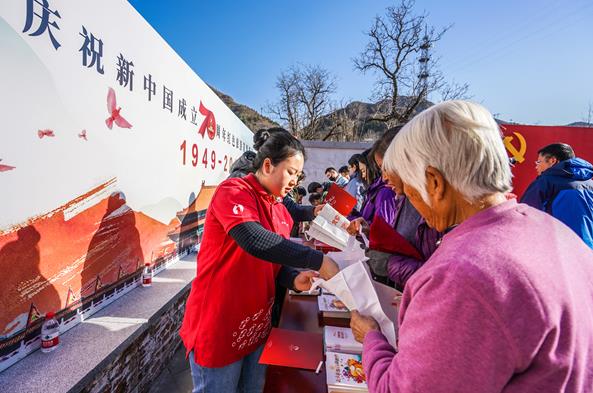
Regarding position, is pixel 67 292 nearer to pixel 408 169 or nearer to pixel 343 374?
pixel 343 374

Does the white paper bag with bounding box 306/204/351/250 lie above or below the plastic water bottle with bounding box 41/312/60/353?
above

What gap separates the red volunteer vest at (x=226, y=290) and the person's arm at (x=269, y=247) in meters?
0.04

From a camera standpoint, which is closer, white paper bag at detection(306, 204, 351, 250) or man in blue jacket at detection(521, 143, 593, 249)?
white paper bag at detection(306, 204, 351, 250)

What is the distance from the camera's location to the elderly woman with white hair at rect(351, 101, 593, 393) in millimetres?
460

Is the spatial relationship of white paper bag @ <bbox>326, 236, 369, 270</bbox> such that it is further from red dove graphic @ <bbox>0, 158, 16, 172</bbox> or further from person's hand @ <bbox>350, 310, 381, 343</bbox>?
A: red dove graphic @ <bbox>0, 158, 16, 172</bbox>

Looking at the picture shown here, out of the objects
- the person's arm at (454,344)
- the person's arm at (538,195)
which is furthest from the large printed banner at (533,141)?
the person's arm at (454,344)

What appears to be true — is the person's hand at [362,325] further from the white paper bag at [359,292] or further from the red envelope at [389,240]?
the red envelope at [389,240]

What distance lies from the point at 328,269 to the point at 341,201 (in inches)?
41.8

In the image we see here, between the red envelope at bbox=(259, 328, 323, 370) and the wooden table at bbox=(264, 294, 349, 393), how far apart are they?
9 centimetres

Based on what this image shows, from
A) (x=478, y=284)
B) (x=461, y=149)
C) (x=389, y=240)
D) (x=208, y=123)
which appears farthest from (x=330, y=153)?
(x=478, y=284)

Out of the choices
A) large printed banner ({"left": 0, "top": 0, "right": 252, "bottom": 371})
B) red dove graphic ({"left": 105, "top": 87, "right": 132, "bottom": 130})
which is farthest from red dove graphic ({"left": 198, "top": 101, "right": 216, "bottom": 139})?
red dove graphic ({"left": 105, "top": 87, "right": 132, "bottom": 130})

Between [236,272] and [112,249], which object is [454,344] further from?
[112,249]

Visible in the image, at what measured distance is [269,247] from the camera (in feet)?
3.53

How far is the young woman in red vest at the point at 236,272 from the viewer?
1.10 meters
